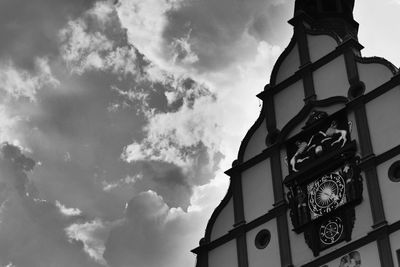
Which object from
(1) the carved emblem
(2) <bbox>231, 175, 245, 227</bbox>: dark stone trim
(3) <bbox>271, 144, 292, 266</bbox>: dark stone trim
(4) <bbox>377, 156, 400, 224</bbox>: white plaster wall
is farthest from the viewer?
(2) <bbox>231, 175, 245, 227</bbox>: dark stone trim

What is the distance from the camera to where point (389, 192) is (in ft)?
112

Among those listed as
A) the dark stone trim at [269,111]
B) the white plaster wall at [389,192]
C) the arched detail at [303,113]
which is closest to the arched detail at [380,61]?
the arched detail at [303,113]

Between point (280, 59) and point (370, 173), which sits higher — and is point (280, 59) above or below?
above

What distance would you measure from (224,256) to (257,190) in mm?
2437

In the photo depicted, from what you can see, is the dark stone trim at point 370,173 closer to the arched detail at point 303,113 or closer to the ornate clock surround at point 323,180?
the ornate clock surround at point 323,180

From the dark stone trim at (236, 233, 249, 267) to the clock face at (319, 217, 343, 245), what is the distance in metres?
3.20

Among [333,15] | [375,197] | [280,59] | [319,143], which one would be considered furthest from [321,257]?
[333,15]

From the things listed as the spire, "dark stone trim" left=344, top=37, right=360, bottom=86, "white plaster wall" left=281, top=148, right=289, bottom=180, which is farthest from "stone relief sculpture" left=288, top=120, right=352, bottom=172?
the spire

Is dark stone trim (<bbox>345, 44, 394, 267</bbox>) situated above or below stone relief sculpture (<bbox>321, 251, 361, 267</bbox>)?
above

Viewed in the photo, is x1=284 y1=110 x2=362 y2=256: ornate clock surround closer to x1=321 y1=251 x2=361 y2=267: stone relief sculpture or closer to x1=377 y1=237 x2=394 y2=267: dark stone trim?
x1=321 y1=251 x2=361 y2=267: stone relief sculpture

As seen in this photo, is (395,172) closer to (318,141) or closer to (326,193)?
(326,193)

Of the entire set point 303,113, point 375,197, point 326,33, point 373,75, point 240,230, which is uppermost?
point 326,33

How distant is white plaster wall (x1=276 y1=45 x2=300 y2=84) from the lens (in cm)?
4000

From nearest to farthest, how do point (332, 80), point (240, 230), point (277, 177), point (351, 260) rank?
point (351, 260) < point (277, 177) < point (240, 230) < point (332, 80)
